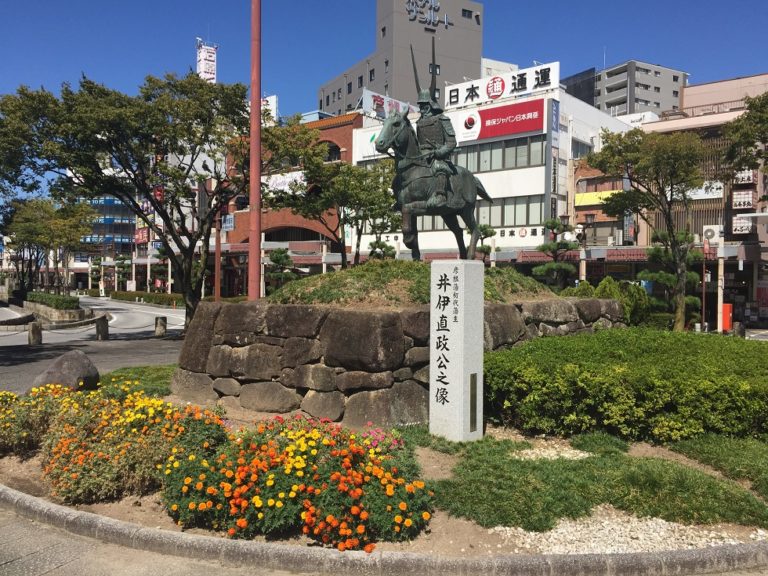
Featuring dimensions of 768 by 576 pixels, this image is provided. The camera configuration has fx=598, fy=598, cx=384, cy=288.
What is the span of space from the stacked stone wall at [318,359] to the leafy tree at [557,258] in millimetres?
24888

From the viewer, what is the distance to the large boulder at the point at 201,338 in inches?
413

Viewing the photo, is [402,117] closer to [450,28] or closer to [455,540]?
[455,540]

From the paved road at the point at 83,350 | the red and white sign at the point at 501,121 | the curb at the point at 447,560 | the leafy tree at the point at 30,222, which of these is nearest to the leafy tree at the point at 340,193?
the paved road at the point at 83,350

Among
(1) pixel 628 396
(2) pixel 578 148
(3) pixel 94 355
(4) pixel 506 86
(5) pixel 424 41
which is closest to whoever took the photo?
(1) pixel 628 396

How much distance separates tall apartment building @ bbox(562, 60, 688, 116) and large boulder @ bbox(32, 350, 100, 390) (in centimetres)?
7650

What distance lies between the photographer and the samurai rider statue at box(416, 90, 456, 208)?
11.0 metres

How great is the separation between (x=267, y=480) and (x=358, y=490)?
841 millimetres

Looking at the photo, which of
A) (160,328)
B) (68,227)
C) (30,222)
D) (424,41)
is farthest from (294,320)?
(424,41)

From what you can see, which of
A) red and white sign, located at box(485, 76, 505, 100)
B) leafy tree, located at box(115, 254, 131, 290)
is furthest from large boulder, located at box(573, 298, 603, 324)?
leafy tree, located at box(115, 254, 131, 290)

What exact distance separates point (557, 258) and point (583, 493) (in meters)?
32.8

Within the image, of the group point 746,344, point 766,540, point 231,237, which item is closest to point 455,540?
point 766,540

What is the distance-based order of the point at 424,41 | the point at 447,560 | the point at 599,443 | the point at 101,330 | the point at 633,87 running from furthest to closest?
the point at 633,87, the point at 424,41, the point at 101,330, the point at 599,443, the point at 447,560

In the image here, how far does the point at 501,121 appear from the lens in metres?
43.2

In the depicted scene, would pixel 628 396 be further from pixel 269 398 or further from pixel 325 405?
pixel 269 398
